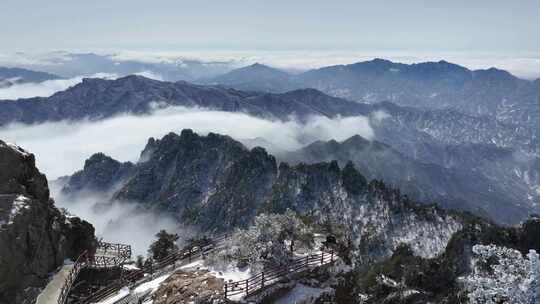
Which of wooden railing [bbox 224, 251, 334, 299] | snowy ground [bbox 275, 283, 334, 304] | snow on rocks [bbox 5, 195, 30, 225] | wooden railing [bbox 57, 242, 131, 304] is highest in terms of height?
snow on rocks [bbox 5, 195, 30, 225]

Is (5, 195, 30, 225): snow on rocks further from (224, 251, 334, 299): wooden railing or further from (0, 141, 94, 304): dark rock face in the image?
(224, 251, 334, 299): wooden railing

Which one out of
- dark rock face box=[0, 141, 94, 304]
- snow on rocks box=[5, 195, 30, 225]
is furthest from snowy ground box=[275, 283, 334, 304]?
snow on rocks box=[5, 195, 30, 225]

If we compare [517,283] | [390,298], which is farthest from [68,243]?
[517,283]

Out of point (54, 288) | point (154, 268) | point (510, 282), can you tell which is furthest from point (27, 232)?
point (510, 282)

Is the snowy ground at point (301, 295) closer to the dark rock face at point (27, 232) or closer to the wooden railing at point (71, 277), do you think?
the wooden railing at point (71, 277)

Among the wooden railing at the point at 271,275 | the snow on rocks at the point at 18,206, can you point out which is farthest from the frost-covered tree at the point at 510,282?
the snow on rocks at the point at 18,206

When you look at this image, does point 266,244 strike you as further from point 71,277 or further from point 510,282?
point 510,282
